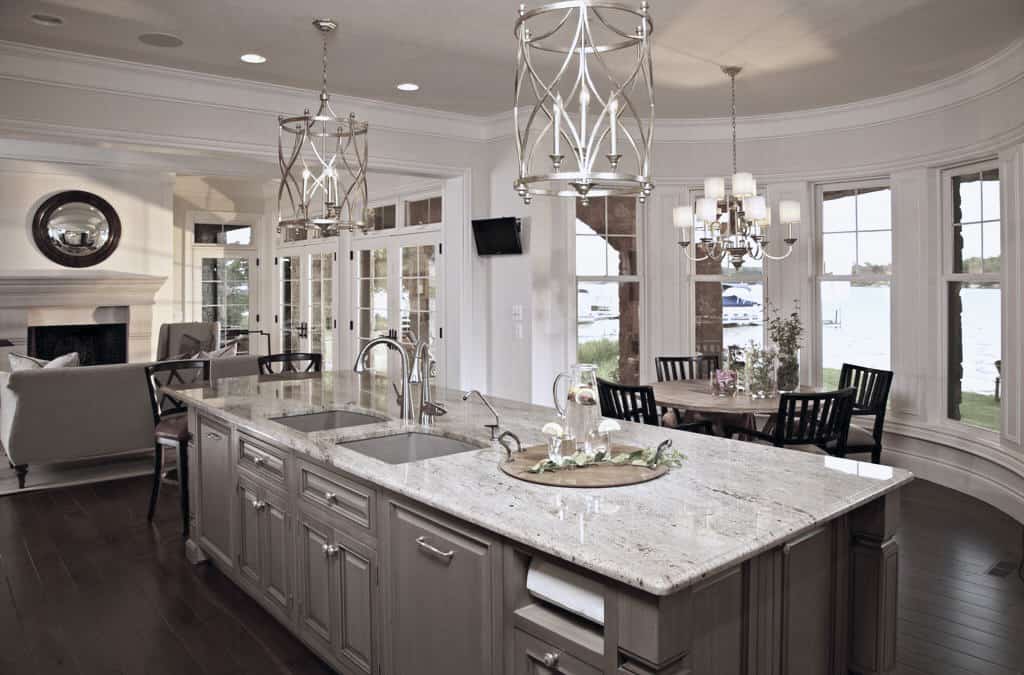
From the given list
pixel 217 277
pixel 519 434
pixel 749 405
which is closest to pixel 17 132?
pixel 519 434

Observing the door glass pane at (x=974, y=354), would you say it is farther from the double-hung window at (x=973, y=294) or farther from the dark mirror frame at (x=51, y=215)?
the dark mirror frame at (x=51, y=215)

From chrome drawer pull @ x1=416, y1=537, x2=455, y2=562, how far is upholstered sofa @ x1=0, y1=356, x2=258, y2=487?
150 inches

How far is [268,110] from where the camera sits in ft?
17.2

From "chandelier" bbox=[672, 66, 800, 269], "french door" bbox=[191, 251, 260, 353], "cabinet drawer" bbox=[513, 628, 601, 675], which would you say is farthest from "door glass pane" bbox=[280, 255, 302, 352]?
"cabinet drawer" bbox=[513, 628, 601, 675]

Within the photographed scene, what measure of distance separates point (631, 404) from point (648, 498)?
7.58 ft

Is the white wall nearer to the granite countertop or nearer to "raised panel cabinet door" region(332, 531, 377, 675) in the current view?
the granite countertop

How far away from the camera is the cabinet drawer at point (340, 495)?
228 cm

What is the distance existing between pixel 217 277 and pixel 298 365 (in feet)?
6.61

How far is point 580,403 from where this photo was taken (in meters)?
2.22

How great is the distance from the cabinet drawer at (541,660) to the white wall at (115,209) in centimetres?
852

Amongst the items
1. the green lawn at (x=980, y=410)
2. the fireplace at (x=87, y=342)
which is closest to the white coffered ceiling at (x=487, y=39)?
the green lawn at (x=980, y=410)

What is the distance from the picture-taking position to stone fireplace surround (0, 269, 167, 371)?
26.5 ft

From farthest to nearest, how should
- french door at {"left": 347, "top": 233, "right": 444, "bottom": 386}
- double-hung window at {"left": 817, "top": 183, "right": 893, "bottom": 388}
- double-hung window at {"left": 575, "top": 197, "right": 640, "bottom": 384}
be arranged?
french door at {"left": 347, "top": 233, "right": 444, "bottom": 386} < double-hung window at {"left": 575, "top": 197, "right": 640, "bottom": 384} < double-hung window at {"left": 817, "top": 183, "right": 893, "bottom": 388}

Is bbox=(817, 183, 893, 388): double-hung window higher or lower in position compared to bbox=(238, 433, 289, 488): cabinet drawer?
higher
